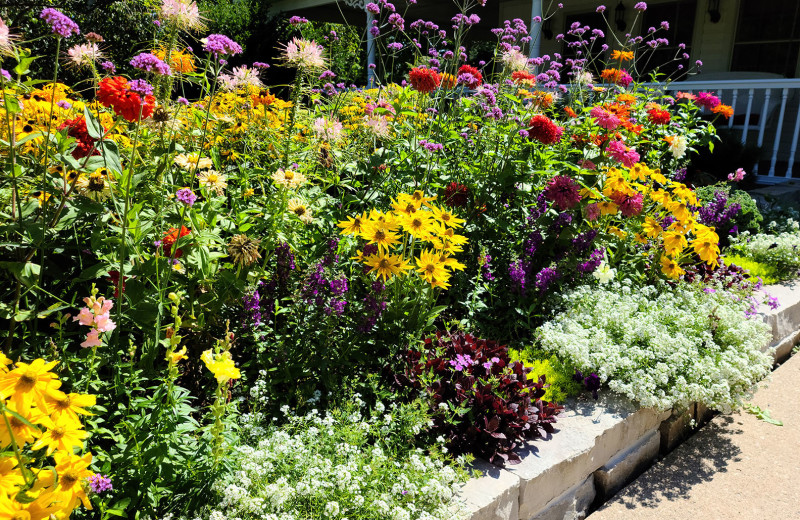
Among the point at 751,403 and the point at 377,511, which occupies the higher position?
the point at 377,511

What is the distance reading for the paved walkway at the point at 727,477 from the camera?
2279 millimetres

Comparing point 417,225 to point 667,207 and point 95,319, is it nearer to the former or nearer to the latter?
point 95,319

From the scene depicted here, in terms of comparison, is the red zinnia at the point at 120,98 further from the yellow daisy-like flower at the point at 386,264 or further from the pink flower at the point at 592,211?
the pink flower at the point at 592,211

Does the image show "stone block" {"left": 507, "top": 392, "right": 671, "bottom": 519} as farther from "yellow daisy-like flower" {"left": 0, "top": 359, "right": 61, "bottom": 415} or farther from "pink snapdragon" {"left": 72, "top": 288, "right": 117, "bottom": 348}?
"yellow daisy-like flower" {"left": 0, "top": 359, "right": 61, "bottom": 415}

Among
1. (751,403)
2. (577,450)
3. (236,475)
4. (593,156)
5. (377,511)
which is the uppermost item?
(593,156)

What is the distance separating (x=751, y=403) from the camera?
304cm

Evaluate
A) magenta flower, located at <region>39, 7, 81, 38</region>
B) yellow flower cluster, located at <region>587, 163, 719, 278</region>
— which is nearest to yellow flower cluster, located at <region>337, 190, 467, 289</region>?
magenta flower, located at <region>39, 7, 81, 38</region>

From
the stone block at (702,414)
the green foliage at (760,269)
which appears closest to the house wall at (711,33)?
the green foliage at (760,269)

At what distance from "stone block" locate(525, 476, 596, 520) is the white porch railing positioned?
5565 millimetres

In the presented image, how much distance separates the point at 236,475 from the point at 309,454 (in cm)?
24

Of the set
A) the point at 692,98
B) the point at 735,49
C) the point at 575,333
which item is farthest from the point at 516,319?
the point at 735,49

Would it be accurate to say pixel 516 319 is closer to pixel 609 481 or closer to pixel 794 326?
pixel 609 481

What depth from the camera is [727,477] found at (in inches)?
98.5

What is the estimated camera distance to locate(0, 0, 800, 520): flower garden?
62.1 inches
